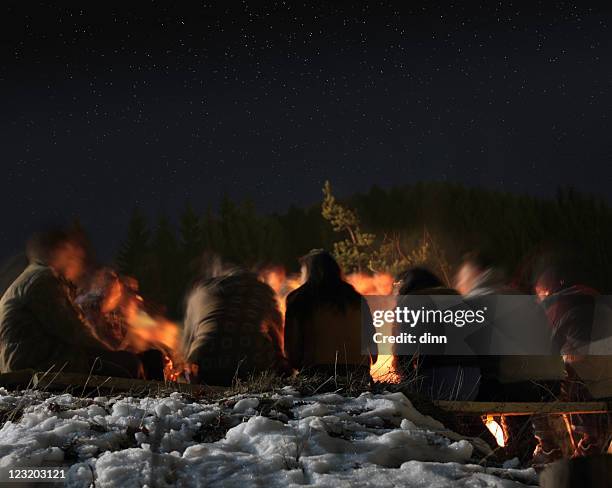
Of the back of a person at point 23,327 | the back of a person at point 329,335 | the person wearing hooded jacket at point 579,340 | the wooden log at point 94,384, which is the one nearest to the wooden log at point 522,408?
the person wearing hooded jacket at point 579,340

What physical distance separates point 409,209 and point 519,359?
18.9 m

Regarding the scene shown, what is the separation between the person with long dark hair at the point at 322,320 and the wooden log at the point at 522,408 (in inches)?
75.5


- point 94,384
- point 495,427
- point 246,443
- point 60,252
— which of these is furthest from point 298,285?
point 246,443

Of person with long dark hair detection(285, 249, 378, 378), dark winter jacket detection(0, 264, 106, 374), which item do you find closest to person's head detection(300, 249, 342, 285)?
person with long dark hair detection(285, 249, 378, 378)

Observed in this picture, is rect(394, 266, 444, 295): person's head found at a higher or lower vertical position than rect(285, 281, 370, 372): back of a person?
higher

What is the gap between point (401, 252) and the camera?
69.6 ft

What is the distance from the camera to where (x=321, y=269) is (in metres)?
8.61

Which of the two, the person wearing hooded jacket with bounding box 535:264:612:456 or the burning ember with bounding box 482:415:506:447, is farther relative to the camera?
the person wearing hooded jacket with bounding box 535:264:612:456

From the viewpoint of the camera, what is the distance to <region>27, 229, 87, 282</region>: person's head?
9.26 meters

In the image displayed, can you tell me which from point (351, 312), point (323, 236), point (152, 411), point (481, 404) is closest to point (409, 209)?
point (323, 236)

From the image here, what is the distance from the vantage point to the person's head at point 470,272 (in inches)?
340
